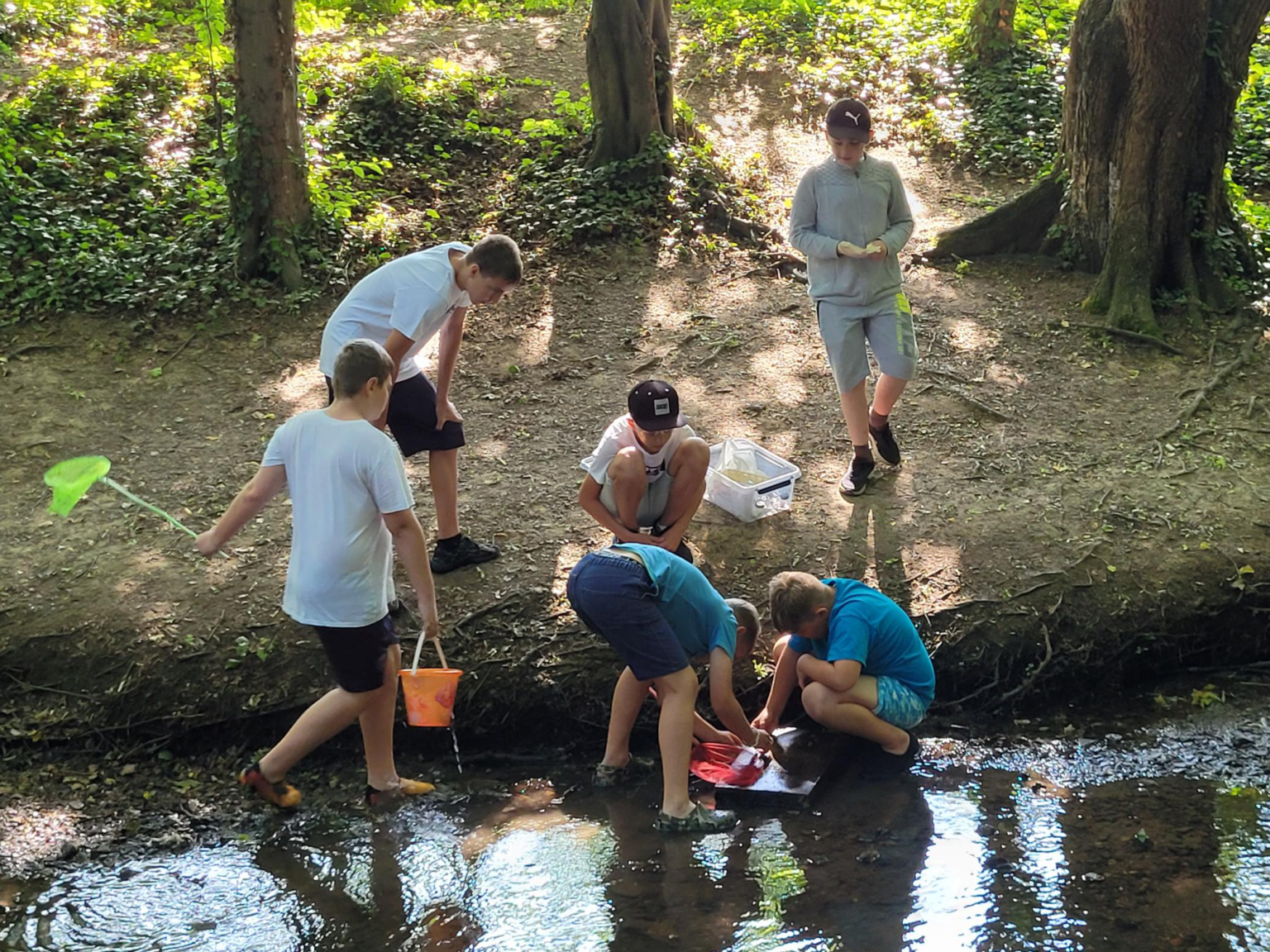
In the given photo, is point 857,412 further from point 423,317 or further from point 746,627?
point 423,317

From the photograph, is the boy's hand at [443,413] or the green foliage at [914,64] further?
the green foliage at [914,64]

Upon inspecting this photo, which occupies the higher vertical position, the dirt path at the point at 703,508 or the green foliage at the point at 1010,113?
the green foliage at the point at 1010,113

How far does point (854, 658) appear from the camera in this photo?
4.22m

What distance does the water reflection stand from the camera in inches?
135

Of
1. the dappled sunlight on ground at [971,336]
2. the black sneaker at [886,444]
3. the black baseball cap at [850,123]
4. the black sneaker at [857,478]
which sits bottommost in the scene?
the black sneaker at [857,478]

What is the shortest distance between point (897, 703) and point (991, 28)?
10169 mm

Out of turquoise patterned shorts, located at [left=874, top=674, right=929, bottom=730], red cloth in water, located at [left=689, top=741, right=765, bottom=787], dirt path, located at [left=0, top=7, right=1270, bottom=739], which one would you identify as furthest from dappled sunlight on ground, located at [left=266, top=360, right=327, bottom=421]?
turquoise patterned shorts, located at [left=874, top=674, right=929, bottom=730]

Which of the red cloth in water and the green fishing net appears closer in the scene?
the green fishing net

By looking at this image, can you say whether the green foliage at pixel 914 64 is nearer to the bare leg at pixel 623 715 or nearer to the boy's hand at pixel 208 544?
the bare leg at pixel 623 715

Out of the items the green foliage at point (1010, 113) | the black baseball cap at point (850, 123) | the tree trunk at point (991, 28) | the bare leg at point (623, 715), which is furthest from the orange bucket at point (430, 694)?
the tree trunk at point (991, 28)

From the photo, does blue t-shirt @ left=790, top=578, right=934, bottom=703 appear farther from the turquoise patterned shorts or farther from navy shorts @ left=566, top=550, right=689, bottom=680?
navy shorts @ left=566, top=550, right=689, bottom=680

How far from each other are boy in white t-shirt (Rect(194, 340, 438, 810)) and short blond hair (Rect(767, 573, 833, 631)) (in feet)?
4.34

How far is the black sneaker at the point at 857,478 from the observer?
5.87 meters

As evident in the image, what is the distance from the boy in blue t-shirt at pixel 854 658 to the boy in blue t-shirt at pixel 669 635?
268 millimetres
